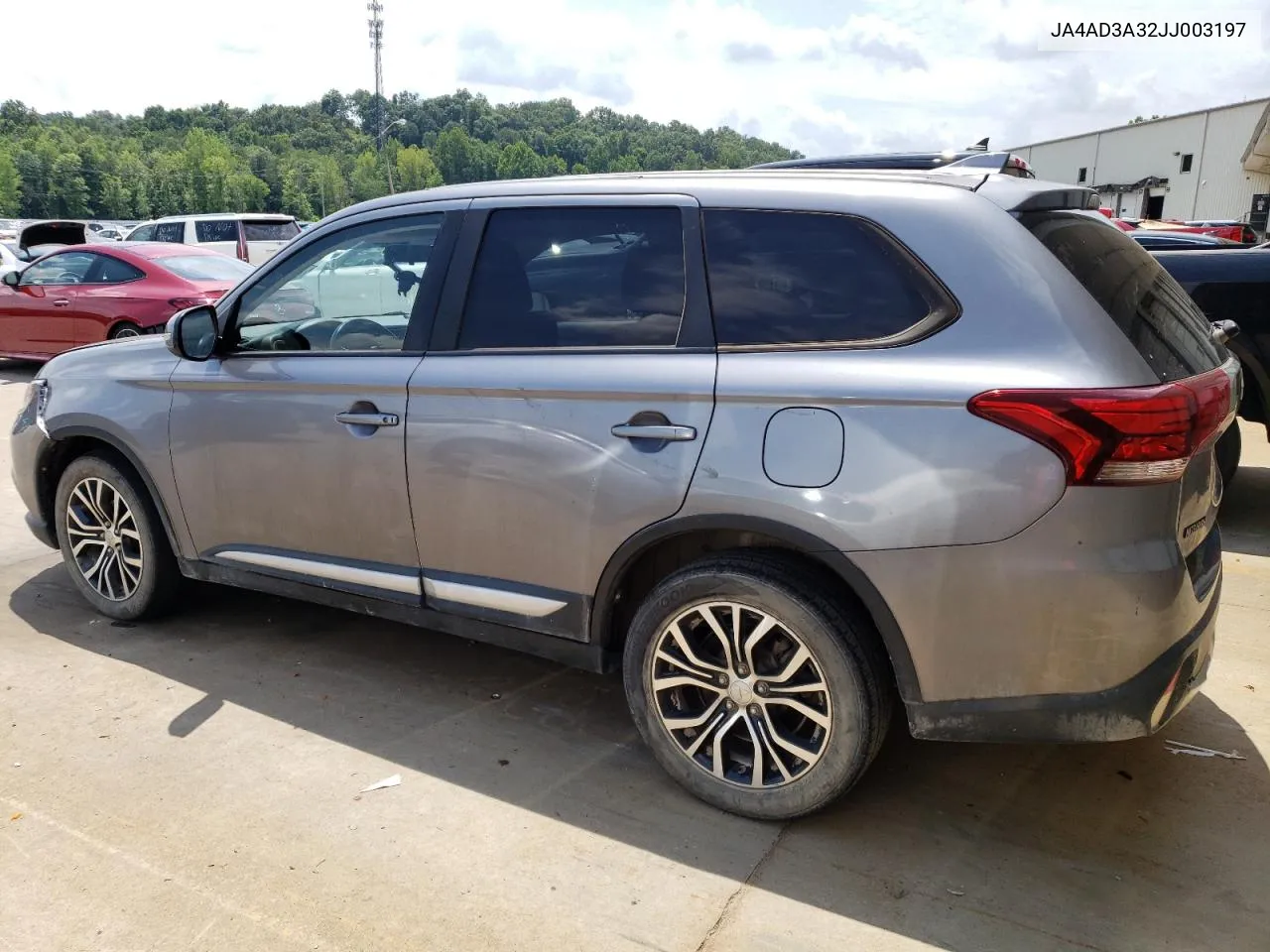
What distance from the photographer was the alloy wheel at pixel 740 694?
2.93m

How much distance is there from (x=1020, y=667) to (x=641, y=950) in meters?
1.17

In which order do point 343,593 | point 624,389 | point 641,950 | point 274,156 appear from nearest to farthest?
1. point 641,950
2. point 624,389
3. point 343,593
4. point 274,156

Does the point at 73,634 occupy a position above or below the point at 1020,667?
below

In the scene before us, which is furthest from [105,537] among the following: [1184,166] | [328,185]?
[328,185]

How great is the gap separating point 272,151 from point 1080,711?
128 metres

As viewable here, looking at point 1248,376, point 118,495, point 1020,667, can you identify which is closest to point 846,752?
point 1020,667

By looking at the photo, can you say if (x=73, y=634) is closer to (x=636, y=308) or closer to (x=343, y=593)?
(x=343, y=593)

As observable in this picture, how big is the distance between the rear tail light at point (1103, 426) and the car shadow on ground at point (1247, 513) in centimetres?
323

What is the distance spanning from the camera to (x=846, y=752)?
2871mm

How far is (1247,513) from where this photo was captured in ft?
20.9

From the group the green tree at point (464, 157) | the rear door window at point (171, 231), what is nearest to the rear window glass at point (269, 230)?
the rear door window at point (171, 231)

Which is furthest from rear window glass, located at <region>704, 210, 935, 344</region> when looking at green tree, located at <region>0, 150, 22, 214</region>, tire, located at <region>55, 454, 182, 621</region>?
green tree, located at <region>0, 150, 22, 214</region>

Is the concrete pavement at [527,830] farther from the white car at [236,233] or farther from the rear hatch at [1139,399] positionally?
the white car at [236,233]

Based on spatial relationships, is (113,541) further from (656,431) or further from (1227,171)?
(1227,171)
